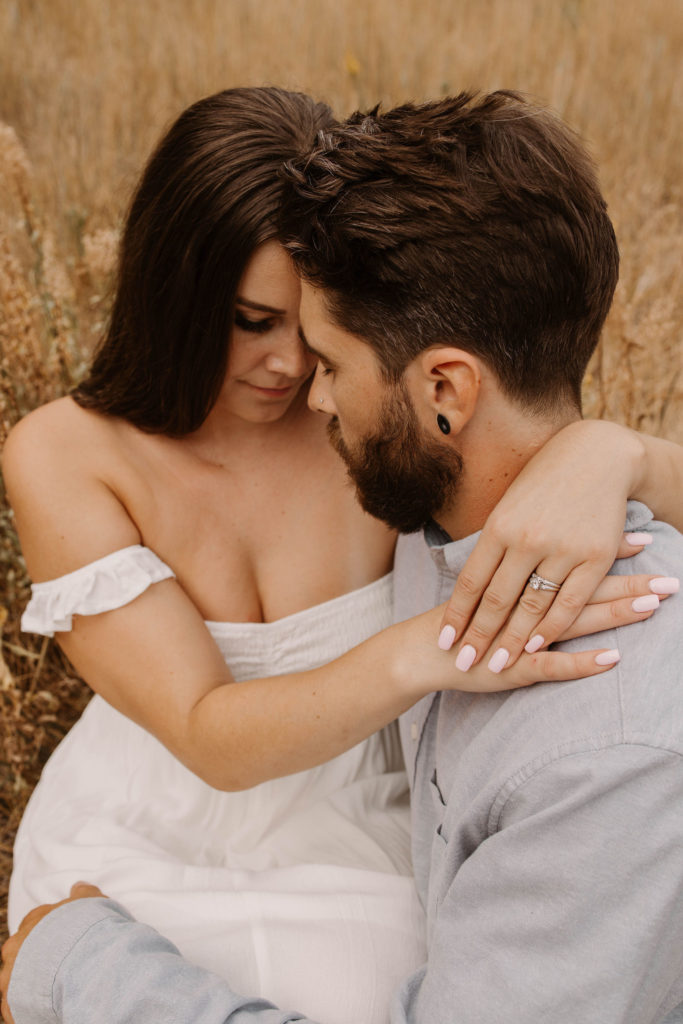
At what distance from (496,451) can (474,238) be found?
12.8 inches

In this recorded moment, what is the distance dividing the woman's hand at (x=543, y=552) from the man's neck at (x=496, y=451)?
0.08 metres

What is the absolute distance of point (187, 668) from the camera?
1572mm

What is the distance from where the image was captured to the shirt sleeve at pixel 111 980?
1227mm

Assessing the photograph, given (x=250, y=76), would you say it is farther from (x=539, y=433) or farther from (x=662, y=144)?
(x=539, y=433)

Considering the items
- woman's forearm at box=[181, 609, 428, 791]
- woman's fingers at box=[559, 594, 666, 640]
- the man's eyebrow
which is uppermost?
the man's eyebrow

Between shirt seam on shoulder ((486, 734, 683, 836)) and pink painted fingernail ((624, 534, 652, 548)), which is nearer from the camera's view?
shirt seam on shoulder ((486, 734, 683, 836))

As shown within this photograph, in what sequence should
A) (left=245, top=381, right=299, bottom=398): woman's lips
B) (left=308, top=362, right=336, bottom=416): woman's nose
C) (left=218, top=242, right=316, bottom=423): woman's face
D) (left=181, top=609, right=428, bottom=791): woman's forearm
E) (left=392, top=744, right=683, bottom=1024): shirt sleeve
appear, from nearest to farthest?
(left=392, top=744, right=683, bottom=1024): shirt sleeve, (left=181, top=609, right=428, bottom=791): woman's forearm, (left=308, top=362, right=336, bottom=416): woman's nose, (left=218, top=242, right=316, bottom=423): woman's face, (left=245, top=381, right=299, bottom=398): woman's lips

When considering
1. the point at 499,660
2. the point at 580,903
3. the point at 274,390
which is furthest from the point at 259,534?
the point at 580,903

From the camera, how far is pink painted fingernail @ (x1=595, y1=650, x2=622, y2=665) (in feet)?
3.49

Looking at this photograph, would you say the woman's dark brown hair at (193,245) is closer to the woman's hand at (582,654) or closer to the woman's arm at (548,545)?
the woman's arm at (548,545)

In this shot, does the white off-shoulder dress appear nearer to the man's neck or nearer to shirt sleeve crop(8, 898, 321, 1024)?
shirt sleeve crop(8, 898, 321, 1024)

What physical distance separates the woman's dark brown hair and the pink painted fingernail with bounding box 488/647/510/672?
0.88 meters

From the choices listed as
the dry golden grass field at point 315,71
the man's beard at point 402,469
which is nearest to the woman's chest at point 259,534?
the man's beard at point 402,469

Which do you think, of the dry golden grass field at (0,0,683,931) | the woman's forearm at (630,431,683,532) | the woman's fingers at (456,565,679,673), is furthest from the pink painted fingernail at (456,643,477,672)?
the dry golden grass field at (0,0,683,931)
